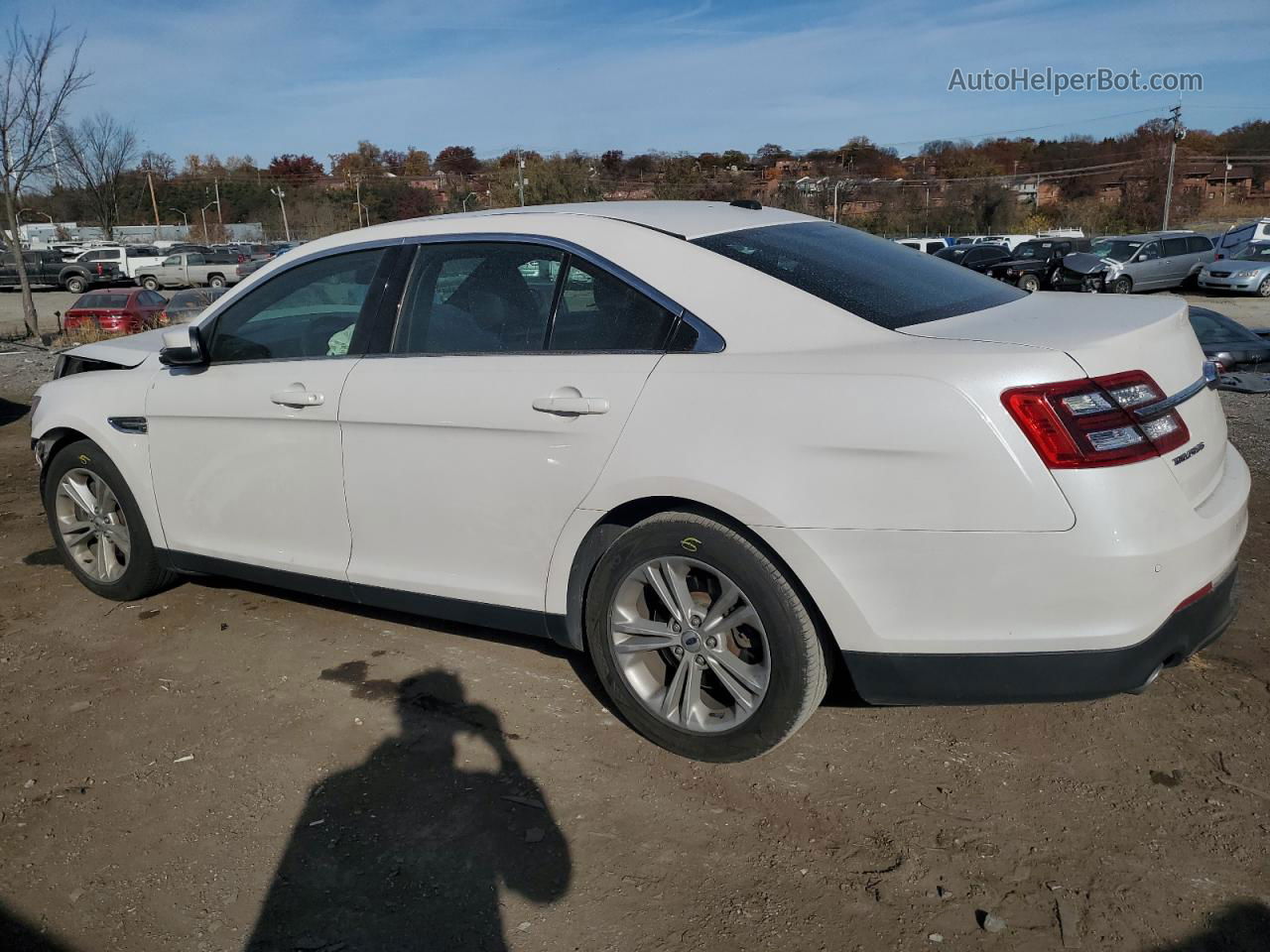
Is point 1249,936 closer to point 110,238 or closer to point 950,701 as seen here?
point 950,701

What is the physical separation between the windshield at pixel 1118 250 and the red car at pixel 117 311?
23.8 m

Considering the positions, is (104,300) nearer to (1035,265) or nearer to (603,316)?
(603,316)

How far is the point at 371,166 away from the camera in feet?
268

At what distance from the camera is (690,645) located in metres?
3.06

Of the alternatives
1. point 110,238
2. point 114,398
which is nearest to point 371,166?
point 110,238

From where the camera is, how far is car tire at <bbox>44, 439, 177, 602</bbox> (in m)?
4.48

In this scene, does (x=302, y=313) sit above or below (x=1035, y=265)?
above

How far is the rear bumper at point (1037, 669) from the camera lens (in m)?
2.58

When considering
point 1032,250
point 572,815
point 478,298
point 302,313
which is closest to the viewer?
point 572,815

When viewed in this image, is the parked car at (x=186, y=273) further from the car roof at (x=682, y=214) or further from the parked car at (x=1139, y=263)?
the car roof at (x=682, y=214)

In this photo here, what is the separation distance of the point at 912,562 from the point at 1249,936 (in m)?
1.13

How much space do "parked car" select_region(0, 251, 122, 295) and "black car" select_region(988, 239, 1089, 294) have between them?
1346 inches

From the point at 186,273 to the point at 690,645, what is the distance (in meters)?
42.7

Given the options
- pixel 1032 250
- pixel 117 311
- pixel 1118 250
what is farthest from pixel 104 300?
pixel 1032 250
